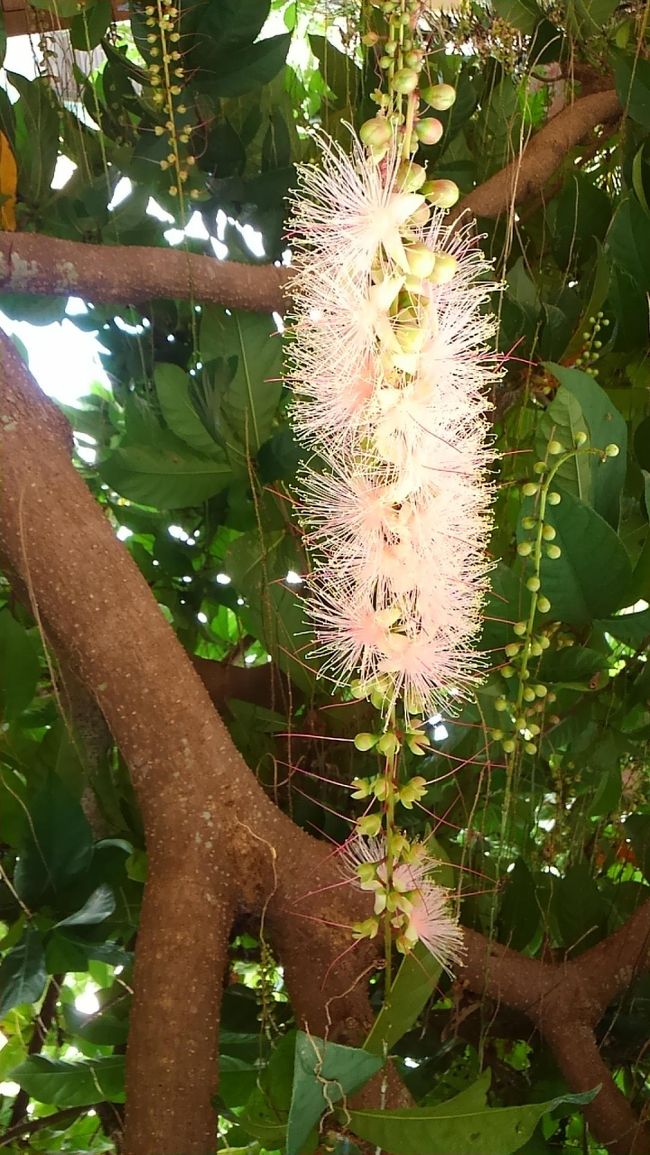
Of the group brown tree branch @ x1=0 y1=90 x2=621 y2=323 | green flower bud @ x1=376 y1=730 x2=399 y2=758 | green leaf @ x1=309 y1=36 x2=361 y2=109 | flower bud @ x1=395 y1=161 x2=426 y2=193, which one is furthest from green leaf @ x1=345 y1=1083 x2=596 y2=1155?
green leaf @ x1=309 y1=36 x2=361 y2=109

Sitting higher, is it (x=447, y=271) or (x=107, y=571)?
(x=447, y=271)

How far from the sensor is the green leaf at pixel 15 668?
667 millimetres

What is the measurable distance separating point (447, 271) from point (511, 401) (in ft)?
1.57

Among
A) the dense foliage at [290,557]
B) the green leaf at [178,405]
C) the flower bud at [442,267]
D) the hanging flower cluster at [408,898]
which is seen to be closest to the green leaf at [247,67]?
the dense foliage at [290,557]

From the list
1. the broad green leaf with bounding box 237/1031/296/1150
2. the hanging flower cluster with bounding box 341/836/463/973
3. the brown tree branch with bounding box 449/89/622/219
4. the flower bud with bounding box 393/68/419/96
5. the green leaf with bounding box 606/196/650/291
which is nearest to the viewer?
the flower bud with bounding box 393/68/419/96

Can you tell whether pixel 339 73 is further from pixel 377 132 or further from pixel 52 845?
pixel 52 845

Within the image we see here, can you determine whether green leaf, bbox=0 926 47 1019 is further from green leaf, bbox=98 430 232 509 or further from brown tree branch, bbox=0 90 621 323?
brown tree branch, bbox=0 90 621 323

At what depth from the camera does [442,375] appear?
361 millimetres

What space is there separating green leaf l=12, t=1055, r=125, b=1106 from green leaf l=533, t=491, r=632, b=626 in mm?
423

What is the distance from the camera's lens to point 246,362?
71 cm

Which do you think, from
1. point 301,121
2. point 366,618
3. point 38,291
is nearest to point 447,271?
point 366,618

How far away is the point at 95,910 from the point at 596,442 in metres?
0.42

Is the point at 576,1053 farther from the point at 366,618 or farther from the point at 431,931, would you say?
the point at 366,618

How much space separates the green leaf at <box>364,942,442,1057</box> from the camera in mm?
448
